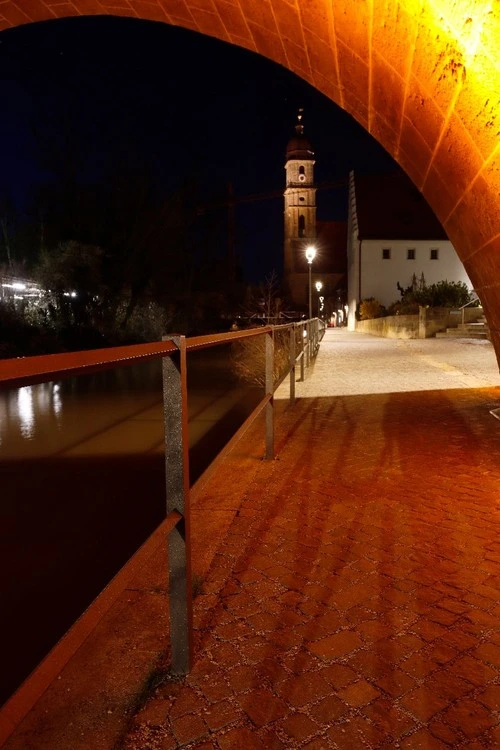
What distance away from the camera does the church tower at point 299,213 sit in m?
77.9

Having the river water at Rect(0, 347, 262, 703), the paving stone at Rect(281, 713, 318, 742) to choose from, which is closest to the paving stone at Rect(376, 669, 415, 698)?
the paving stone at Rect(281, 713, 318, 742)

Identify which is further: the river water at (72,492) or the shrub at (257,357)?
the shrub at (257,357)

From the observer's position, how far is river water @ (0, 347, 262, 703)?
13.8 ft

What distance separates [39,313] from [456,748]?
2582 centimetres

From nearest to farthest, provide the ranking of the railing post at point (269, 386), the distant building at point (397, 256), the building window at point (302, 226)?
the railing post at point (269, 386), the distant building at point (397, 256), the building window at point (302, 226)

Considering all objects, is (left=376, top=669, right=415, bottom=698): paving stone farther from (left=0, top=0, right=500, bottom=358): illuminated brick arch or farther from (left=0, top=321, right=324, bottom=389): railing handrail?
(left=0, top=0, right=500, bottom=358): illuminated brick arch

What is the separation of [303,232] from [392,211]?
32112 mm

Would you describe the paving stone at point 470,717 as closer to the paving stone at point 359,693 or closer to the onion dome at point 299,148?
the paving stone at point 359,693

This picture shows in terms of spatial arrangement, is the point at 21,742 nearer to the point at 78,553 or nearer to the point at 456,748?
the point at 456,748

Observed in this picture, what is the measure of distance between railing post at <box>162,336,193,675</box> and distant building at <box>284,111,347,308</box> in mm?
73875

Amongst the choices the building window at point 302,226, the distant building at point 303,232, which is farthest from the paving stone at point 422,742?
the building window at point 302,226

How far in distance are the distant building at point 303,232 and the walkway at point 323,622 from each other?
7146 centimetres

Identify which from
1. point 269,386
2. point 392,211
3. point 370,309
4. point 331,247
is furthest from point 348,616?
point 331,247

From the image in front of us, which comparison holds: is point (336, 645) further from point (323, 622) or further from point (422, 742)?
point (422, 742)
